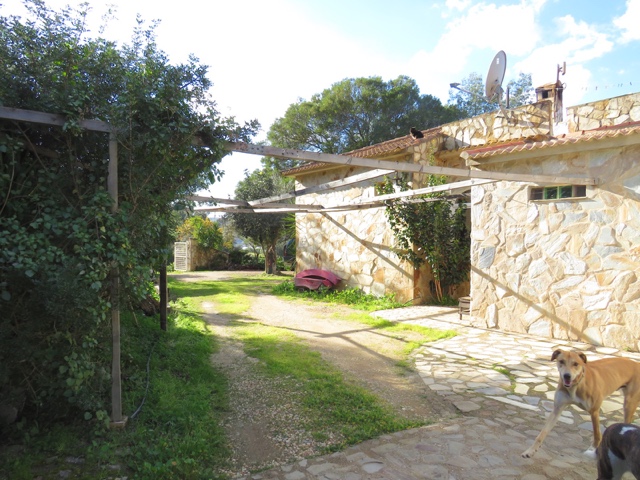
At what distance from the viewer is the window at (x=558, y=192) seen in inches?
261

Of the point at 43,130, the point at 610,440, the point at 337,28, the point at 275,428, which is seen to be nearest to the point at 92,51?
the point at 43,130

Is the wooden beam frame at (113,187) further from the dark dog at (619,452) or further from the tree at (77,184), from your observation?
the dark dog at (619,452)

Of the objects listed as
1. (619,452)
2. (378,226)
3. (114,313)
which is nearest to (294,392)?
(114,313)

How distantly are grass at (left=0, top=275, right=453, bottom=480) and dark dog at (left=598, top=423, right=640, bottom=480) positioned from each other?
5.47 ft

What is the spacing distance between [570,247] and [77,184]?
276 inches

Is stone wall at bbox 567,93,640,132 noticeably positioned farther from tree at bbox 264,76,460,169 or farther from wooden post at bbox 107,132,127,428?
tree at bbox 264,76,460,169

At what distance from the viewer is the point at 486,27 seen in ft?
33.2

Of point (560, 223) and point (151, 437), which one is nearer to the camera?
point (151, 437)

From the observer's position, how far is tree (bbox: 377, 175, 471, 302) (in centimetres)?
995

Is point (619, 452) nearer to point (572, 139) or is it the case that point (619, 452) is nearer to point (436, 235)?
point (572, 139)

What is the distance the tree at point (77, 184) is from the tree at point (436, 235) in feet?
23.4

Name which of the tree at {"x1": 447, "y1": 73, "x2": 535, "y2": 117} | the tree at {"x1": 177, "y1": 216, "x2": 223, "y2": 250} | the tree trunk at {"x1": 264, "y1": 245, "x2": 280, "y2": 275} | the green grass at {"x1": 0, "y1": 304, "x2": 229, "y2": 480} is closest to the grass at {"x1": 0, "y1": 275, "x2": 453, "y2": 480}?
the green grass at {"x1": 0, "y1": 304, "x2": 229, "y2": 480}

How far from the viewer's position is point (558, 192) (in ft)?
22.5

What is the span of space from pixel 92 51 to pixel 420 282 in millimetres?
8859
